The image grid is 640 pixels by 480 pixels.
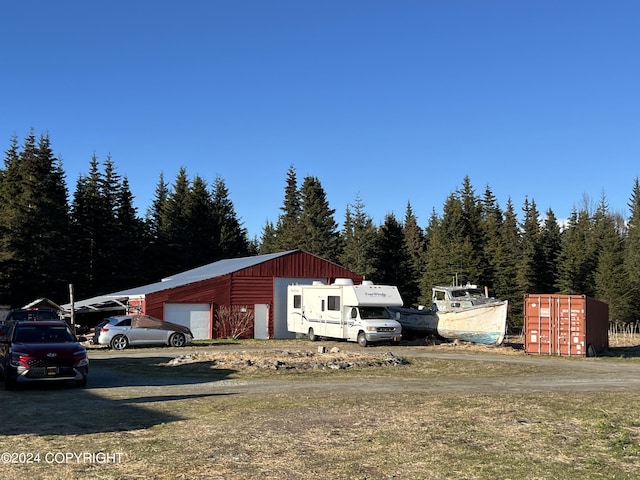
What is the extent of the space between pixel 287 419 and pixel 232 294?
28.9 meters

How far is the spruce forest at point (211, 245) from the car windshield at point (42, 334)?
34996mm

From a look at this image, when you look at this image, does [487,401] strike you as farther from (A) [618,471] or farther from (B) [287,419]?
(A) [618,471]

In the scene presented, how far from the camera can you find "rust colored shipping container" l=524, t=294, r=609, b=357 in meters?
26.2

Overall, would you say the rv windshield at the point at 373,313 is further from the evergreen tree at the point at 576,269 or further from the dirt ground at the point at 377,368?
the evergreen tree at the point at 576,269

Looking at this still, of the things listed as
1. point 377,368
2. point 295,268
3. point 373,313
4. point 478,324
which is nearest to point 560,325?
point 478,324

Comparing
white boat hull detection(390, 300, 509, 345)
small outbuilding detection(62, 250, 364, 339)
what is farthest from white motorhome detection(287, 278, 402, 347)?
small outbuilding detection(62, 250, 364, 339)

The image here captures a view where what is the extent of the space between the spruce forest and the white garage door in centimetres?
1776

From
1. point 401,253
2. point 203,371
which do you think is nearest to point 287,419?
point 203,371

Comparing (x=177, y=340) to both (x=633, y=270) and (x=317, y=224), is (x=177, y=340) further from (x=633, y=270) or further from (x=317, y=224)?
(x=633, y=270)

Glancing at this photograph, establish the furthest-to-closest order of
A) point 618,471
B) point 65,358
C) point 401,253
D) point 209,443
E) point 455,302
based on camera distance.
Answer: point 401,253, point 455,302, point 65,358, point 209,443, point 618,471

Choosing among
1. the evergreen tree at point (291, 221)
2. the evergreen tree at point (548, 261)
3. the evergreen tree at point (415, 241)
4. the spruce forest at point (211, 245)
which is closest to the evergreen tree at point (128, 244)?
the spruce forest at point (211, 245)

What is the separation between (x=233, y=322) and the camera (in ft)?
128

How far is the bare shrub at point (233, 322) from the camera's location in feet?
127

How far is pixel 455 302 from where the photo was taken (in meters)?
35.1
